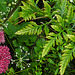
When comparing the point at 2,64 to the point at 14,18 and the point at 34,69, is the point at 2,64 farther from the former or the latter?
the point at 14,18

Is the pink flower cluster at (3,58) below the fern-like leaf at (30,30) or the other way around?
below

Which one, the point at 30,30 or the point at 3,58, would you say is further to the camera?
the point at 3,58

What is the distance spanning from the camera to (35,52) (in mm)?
1571

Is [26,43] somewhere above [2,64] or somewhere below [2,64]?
above

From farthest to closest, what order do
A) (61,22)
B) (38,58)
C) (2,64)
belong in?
(38,58)
(2,64)
(61,22)

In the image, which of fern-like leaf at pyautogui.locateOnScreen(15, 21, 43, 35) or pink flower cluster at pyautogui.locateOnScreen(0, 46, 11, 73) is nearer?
fern-like leaf at pyautogui.locateOnScreen(15, 21, 43, 35)

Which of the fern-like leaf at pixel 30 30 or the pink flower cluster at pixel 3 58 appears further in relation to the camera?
the pink flower cluster at pixel 3 58

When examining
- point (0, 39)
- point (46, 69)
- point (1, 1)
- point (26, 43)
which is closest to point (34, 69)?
point (46, 69)

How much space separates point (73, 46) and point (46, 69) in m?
0.55

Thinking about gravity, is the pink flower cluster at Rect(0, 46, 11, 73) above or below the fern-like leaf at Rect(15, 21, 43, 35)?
below

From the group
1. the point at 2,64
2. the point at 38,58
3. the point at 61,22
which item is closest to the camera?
the point at 61,22

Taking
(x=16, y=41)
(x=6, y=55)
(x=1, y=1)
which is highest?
(x=1, y=1)

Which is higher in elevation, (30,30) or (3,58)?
(30,30)

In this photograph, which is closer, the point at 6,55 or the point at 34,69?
the point at 6,55
